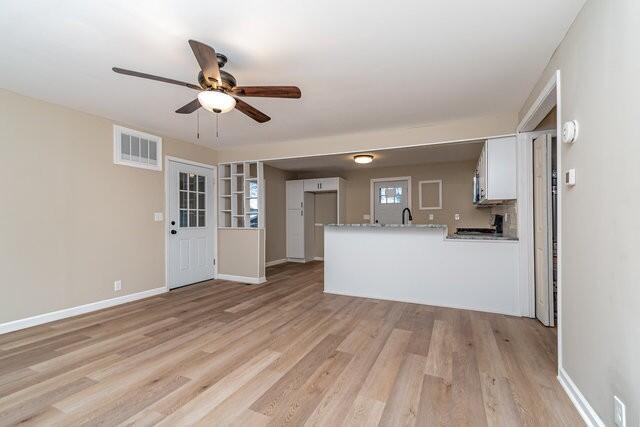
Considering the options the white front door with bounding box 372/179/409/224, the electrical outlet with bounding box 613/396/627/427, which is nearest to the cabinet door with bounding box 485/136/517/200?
the electrical outlet with bounding box 613/396/627/427

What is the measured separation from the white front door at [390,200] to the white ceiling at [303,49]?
318 cm

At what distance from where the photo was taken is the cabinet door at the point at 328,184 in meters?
6.75

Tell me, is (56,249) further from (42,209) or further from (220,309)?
(220,309)

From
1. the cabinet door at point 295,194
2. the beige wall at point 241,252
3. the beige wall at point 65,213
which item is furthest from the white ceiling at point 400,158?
the beige wall at point 65,213

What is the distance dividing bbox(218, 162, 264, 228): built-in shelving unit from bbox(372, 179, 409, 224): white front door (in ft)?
9.52

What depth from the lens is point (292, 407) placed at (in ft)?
5.59

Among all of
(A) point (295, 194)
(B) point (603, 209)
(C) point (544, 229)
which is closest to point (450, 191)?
(C) point (544, 229)

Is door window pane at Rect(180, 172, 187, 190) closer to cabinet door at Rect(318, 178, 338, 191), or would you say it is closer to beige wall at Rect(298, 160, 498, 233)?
cabinet door at Rect(318, 178, 338, 191)

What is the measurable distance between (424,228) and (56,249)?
439 centimetres

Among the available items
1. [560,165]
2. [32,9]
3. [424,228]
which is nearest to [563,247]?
[560,165]

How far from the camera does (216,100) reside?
2133 mm

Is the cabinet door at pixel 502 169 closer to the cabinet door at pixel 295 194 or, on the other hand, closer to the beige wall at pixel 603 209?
the beige wall at pixel 603 209

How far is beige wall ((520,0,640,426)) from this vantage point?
47.8 inches

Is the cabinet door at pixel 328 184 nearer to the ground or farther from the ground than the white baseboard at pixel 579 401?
farther from the ground
